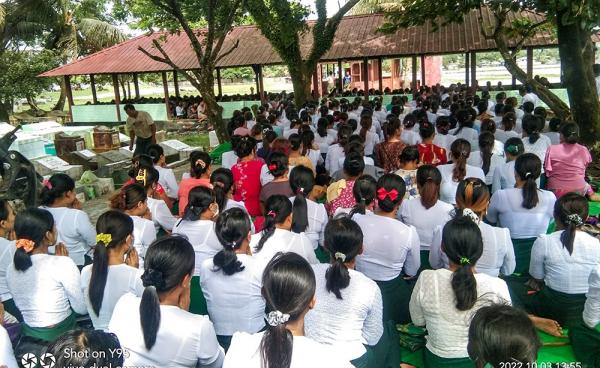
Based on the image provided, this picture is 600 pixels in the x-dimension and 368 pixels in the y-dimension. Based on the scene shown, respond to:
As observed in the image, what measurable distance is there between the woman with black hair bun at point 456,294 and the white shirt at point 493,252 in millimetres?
611

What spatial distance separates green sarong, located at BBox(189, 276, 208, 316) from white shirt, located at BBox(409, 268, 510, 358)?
1598mm

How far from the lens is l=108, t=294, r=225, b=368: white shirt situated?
2.28m

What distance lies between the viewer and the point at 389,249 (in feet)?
11.3

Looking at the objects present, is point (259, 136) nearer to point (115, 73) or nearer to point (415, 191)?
point (415, 191)

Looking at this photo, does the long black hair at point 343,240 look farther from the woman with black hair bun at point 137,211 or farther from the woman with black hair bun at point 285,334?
the woman with black hair bun at point 137,211

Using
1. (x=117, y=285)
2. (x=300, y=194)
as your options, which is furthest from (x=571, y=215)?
(x=117, y=285)

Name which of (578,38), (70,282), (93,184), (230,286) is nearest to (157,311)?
(230,286)

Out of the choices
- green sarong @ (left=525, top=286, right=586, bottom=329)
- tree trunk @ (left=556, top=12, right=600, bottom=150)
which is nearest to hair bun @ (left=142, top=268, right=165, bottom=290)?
green sarong @ (left=525, top=286, right=586, bottom=329)

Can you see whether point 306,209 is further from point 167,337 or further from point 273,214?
point 167,337

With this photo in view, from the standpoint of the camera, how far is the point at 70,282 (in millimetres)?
3061

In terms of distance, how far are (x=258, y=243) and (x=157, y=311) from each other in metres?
1.16

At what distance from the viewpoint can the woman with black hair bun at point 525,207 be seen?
400cm

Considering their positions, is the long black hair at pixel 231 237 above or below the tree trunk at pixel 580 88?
below

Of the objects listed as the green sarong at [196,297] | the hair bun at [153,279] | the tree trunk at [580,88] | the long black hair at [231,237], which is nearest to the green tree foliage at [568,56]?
the tree trunk at [580,88]
